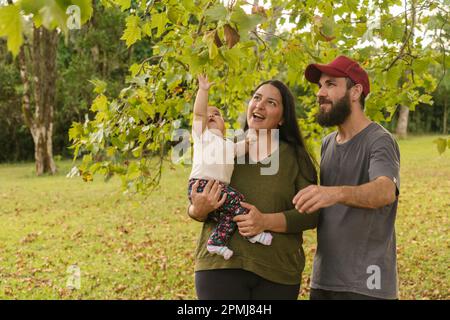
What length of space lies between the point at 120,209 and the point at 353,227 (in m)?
11.1

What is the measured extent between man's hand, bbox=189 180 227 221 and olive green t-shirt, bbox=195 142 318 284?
0.14 metres

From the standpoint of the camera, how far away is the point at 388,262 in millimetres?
2742

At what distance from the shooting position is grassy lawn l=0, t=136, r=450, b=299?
725cm

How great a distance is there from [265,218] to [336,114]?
0.66m

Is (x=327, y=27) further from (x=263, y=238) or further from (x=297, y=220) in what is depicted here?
(x=263, y=238)

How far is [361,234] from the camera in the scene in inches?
108

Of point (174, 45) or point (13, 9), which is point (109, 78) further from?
point (13, 9)

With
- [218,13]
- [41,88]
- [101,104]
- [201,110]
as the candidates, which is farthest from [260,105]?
[41,88]

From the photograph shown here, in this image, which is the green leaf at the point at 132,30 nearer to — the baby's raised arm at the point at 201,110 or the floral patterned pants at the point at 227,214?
the baby's raised arm at the point at 201,110

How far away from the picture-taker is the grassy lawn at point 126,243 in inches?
286

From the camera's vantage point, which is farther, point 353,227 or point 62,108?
point 62,108

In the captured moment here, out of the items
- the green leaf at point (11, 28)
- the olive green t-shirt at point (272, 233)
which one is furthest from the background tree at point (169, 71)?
the green leaf at point (11, 28)

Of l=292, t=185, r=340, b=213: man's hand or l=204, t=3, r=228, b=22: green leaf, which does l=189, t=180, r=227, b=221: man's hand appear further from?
l=204, t=3, r=228, b=22: green leaf
